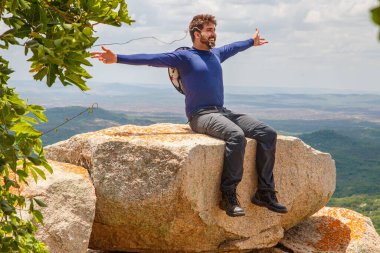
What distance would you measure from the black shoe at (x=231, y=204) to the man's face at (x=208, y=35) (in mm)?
3445

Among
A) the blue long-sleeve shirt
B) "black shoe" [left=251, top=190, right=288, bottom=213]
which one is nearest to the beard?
the blue long-sleeve shirt

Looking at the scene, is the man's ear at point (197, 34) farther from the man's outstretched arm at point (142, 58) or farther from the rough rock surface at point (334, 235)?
the rough rock surface at point (334, 235)

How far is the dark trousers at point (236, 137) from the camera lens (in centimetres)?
1186

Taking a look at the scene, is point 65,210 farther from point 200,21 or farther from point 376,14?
point 376,14

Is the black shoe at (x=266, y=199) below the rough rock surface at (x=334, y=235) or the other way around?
the other way around

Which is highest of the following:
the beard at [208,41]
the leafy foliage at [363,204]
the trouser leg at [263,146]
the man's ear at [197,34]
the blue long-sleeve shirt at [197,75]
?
the man's ear at [197,34]

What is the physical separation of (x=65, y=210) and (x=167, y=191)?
213 centimetres

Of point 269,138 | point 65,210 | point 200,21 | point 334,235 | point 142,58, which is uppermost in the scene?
point 200,21

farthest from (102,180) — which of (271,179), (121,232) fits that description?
(271,179)

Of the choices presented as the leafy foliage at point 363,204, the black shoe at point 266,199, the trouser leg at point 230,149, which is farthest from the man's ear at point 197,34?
the leafy foliage at point 363,204

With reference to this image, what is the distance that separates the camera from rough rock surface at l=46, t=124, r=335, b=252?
38.0 feet

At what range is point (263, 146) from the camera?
41.1 ft

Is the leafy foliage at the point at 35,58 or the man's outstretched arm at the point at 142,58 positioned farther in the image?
the man's outstretched arm at the point at 142,58

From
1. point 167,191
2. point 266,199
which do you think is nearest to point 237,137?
point 266,199
